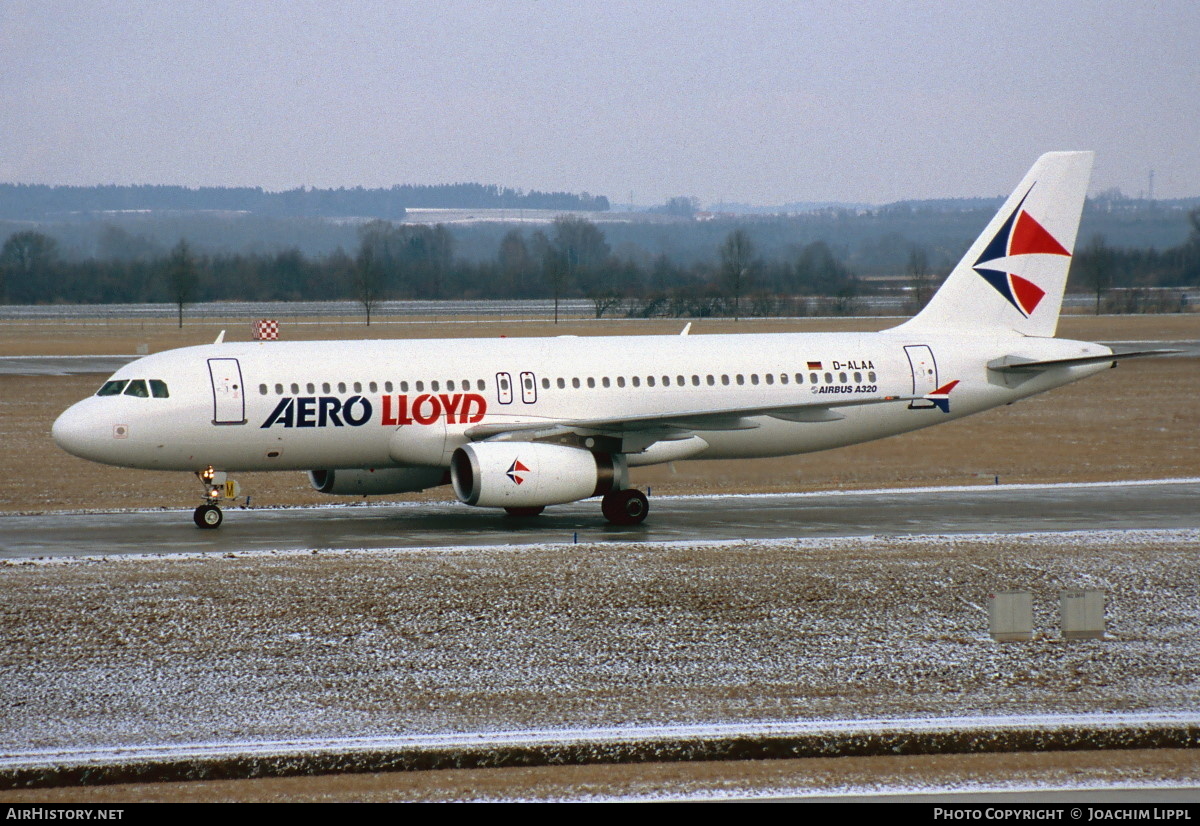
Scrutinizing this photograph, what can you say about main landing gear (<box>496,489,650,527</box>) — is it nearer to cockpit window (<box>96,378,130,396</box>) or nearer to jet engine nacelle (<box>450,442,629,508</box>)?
jet engine nacelle (<box>450,442,629,508</box>)

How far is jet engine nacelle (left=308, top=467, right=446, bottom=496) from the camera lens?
28750 mm

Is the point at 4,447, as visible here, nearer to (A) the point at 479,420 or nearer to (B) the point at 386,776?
(A) the point at 479,420

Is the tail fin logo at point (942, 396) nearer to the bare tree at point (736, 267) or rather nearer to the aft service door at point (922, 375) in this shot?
the aft service door at point (922, 375)

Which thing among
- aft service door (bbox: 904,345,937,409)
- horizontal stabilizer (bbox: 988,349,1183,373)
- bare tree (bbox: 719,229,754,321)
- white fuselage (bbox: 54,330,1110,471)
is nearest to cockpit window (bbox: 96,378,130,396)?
white fuselage (bbox: 54,330,1110,471)

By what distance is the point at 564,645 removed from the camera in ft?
58.7

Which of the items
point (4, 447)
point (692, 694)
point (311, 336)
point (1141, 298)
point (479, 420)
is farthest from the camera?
point (1141, 298)

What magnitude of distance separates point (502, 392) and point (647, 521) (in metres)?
3.87

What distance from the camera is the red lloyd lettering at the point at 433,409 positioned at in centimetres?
2755

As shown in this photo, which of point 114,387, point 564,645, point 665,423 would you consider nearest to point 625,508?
point 665,423

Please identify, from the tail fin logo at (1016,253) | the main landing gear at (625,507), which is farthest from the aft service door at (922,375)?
the main landing gear at (625,507)

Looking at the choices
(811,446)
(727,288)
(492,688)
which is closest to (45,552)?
(492,688)

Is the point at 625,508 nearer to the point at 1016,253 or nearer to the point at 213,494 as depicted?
the point at 213,494
